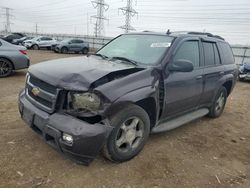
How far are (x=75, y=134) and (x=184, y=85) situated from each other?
210 cm

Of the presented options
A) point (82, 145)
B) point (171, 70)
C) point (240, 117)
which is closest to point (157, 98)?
point (171, 70)

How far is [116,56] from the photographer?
4168 millimetres

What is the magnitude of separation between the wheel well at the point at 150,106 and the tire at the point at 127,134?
5.5 inches

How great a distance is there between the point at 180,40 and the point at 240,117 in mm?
3124

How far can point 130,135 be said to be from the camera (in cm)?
337

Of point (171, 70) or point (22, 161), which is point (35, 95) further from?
point (171, 70)

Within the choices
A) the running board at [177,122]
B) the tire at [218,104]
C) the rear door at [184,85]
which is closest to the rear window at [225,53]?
the tire at [218,104]

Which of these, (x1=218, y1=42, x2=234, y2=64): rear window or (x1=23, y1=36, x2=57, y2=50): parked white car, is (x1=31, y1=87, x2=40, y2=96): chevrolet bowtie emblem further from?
(x1=23, y1=36, x2=57, y2=50): parked white car

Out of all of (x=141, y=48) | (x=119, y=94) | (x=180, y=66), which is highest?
(x=141, y=48)

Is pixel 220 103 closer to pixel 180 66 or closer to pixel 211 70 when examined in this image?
pixel 211 70

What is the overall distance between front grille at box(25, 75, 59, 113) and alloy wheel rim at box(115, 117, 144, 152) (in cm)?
93

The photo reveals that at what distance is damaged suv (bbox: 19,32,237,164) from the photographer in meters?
2.84

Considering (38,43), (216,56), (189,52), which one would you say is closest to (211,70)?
(216,56)

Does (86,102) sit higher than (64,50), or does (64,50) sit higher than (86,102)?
(86,102)
